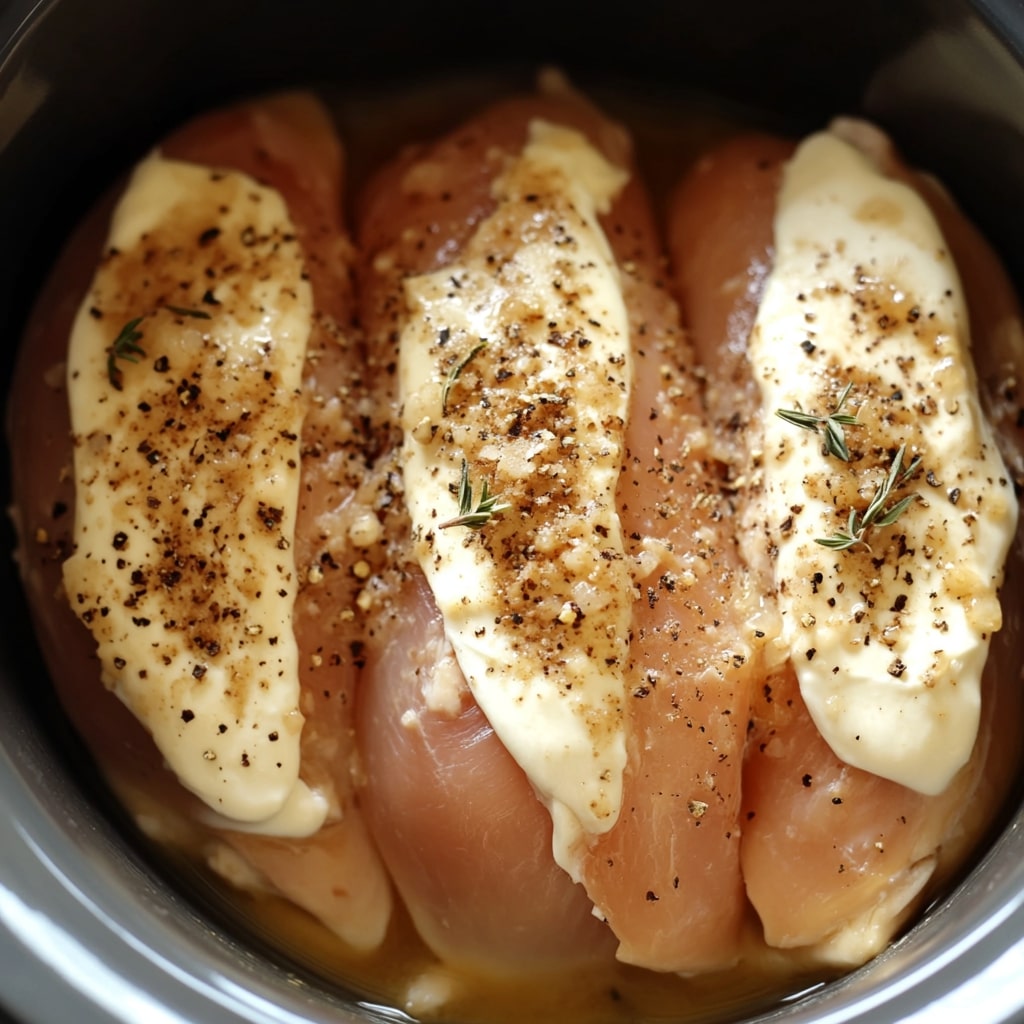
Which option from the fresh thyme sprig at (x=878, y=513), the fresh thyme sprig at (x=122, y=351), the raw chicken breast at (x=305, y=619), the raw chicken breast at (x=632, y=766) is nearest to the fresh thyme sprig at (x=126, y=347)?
the fresh thyme sprig at (x=122, y=351)

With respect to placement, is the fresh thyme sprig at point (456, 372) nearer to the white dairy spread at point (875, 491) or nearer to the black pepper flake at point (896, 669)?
the white dairy spread at point (875, 491)

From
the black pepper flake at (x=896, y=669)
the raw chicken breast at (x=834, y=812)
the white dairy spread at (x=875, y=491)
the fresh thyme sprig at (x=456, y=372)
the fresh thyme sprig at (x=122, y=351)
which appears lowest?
the raw chicken breast at (x=834, y=812)

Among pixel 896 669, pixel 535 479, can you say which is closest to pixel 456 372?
pixel 535 479

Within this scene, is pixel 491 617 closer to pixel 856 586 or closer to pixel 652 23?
pixel 856 586

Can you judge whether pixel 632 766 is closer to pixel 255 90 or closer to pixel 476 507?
pixel 476 507

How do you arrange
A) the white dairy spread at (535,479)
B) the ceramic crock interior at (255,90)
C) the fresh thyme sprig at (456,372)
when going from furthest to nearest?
the fresh thyme sprig at (456,372)
the white dairy spread at (535,479)
the ceramic crock interior at (255,90)

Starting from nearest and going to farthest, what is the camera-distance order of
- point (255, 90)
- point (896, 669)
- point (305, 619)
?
point (896, 669), point (305, 619), point (255, 90)

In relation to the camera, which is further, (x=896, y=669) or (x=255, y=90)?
(x=255, y=90)
